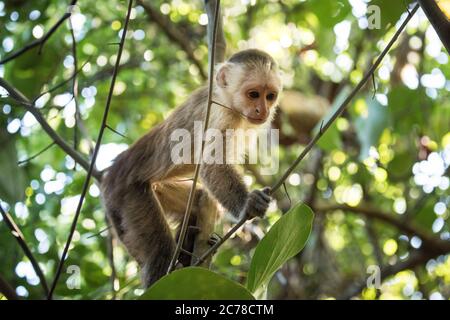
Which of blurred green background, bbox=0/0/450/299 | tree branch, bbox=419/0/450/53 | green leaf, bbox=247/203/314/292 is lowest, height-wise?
blurred green background, bbox=0/0/450/299

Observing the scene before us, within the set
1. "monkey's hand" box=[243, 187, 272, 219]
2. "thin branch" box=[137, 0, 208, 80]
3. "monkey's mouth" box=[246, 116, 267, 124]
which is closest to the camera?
"monkey's hand" box=[243, 187, 272, 219]

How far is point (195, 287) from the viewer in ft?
6.85

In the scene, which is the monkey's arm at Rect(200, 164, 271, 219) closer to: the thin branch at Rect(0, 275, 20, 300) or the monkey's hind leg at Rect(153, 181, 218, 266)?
the monkey's hind leg at Rect(153, 181, 218, 266)

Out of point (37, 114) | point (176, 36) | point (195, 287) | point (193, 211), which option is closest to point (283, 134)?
point (176, 36)

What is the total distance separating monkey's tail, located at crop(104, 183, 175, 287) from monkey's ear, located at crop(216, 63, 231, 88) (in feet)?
3.34

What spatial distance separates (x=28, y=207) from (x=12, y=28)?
1767 millimetres

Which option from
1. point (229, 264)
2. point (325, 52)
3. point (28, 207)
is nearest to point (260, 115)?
point (325, 52)

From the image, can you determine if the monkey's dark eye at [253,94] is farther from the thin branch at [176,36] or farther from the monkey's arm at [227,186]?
the thin branch at [176,36]

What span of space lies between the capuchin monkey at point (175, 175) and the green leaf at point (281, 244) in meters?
1.42

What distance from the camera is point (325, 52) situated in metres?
5.32

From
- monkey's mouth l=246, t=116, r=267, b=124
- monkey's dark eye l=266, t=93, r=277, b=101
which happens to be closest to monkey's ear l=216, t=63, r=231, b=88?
monkey's dark eye l=266, t=93, r=277, b=101

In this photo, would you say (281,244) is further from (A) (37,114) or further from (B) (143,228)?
(B) (143,228)

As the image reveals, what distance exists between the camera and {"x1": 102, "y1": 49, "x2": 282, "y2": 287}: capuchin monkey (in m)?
4.18

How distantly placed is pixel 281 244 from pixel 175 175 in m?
2.18
